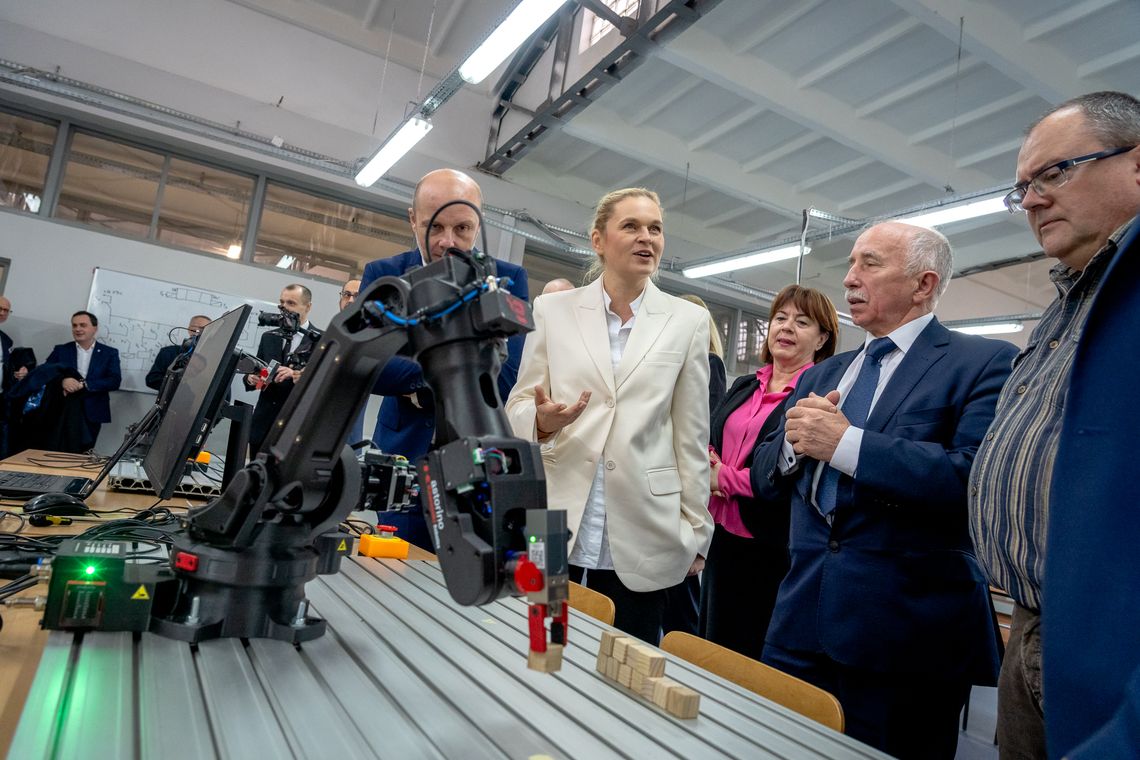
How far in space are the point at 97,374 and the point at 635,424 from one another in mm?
5349

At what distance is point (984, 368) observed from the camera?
1.28 meters

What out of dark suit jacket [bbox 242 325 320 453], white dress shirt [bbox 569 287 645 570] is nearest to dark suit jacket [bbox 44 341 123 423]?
dark suit jacket [bbox 242 325 320 453]

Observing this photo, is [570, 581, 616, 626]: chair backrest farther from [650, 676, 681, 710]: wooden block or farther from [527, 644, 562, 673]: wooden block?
[527, 644, 562, 673]: wooden block

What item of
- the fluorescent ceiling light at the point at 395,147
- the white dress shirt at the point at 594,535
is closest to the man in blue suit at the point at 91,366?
the fluorescent ceiling light at the point at 395,147

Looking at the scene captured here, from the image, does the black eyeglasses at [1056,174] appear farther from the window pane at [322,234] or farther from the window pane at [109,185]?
the window pane at [109,185]

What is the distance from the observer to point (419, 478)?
2.21ft

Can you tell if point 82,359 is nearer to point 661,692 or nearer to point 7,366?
point 7,366

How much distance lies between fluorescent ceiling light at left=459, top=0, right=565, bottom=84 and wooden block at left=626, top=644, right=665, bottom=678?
9.76 ft

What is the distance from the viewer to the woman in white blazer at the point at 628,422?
4.72 feet

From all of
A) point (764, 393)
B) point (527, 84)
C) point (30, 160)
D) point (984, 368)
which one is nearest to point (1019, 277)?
point (527, 84)

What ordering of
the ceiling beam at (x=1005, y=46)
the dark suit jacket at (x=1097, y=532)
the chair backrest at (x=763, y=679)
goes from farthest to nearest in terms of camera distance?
the ceiling beam at (x=1005, y=46), the chair backrest at (x=763, y=679), the dark suit jacket at (x=1097, y=532)

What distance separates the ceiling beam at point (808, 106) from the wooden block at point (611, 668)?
4484mm

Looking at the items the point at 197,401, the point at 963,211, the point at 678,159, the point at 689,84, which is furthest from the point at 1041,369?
the point at 678,159

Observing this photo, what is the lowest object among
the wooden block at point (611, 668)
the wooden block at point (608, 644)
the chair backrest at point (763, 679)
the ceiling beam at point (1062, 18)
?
the chair backrest at point (763, 679)
